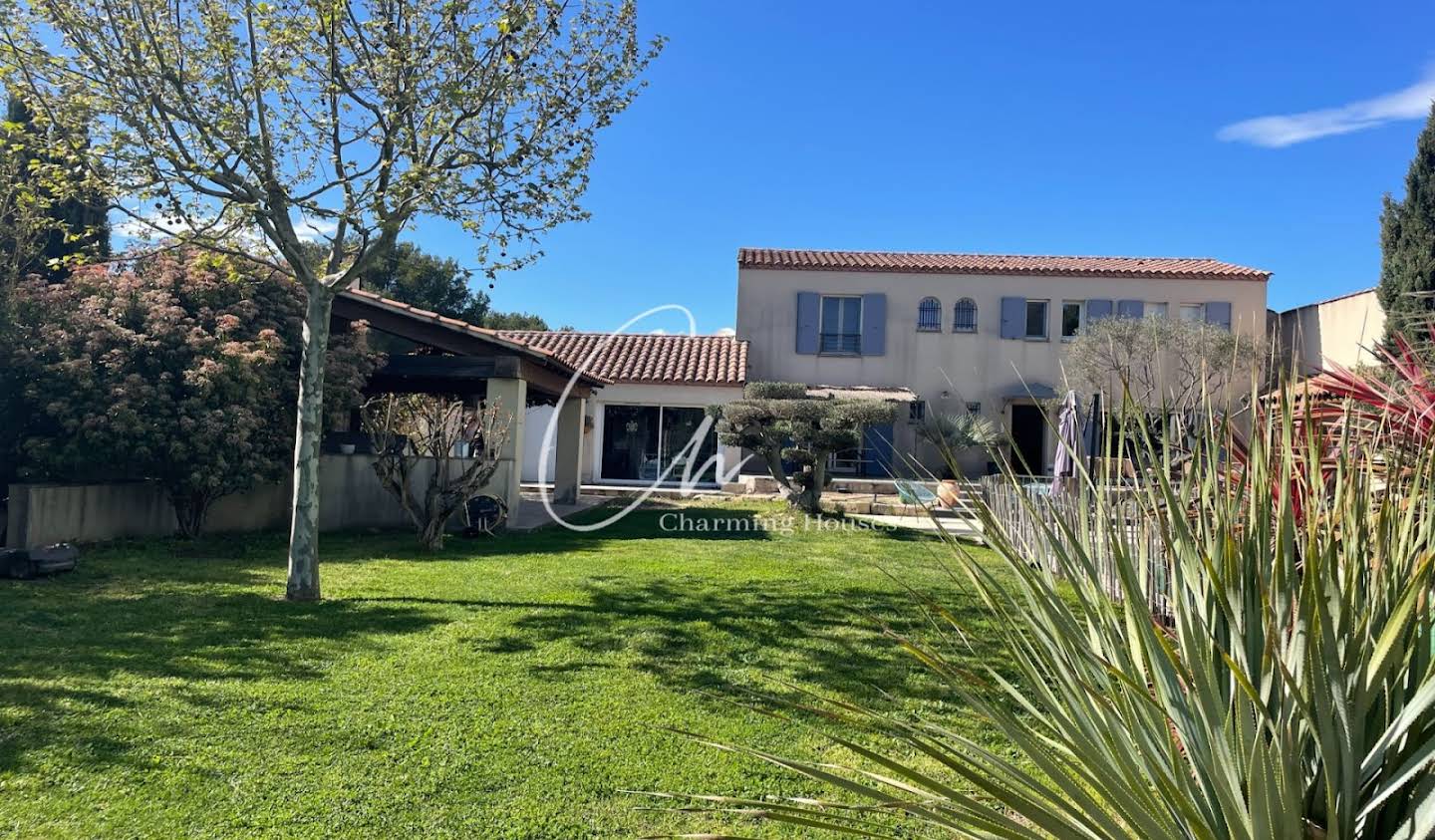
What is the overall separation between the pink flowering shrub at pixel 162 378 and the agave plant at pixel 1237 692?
32.3 feet

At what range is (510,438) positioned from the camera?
1402 centimetres

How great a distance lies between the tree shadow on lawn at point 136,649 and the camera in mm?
4518

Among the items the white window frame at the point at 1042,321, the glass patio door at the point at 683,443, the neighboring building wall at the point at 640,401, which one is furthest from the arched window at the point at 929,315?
the glass patio door at the point at 683,443

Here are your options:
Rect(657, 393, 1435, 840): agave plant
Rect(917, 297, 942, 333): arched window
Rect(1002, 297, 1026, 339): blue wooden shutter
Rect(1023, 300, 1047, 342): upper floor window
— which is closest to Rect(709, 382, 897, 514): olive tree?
Rect(917, 297, 942, 333): arched window

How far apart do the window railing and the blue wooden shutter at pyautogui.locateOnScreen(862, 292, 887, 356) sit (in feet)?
0.69

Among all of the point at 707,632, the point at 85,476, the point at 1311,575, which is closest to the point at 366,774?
the point at 707,632

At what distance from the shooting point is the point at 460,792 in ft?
12.8

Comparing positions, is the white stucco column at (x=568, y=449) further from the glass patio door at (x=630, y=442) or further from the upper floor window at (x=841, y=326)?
the upper floor window at (x=841, y=326)

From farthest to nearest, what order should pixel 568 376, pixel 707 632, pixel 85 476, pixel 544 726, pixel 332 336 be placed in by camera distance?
pixel 568 376 < pixel 332 336 < pixel 85 476 < pixel 707 632 < pixel 544 726

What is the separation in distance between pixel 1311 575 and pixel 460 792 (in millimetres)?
3639

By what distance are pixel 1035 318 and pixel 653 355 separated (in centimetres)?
1164

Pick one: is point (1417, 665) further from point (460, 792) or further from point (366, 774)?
point (366, 774)

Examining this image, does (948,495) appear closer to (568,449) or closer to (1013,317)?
(568,449)

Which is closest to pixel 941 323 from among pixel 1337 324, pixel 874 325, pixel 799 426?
pixel 874 325
